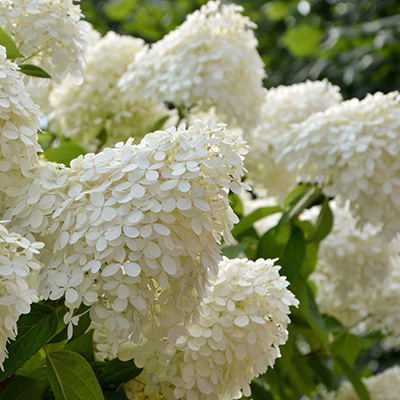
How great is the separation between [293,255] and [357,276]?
153mm

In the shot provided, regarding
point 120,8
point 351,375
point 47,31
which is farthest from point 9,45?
point 120,8

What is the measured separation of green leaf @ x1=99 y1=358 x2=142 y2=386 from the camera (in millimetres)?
458

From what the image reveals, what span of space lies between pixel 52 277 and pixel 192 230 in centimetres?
8

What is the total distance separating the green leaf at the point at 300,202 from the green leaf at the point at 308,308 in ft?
0.20

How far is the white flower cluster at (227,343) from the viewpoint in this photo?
43cm

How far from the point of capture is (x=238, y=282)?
1.45 feet

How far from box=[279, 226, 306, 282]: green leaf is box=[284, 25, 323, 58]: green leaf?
1468 mm

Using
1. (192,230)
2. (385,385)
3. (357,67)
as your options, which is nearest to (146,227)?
(192,230)

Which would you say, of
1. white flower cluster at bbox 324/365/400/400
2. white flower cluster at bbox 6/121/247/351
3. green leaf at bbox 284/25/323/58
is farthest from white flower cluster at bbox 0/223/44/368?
green leaf at bbox 284/25/323/58

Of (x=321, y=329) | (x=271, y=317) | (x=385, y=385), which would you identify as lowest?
(x=385, y=385)

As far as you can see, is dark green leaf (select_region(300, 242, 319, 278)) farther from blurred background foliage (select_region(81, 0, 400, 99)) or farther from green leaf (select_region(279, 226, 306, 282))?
blurred background foliage (select_region(81, 0, 400, 99))

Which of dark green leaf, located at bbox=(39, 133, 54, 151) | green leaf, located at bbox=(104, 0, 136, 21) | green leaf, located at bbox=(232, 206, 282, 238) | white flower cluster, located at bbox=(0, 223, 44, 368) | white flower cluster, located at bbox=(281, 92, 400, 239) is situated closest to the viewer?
Result: white flower cluster, located at bbox=(0, 223, 44, 368)

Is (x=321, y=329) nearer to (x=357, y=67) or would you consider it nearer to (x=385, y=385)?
(x=385, y=385)

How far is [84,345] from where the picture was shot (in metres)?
0.48
